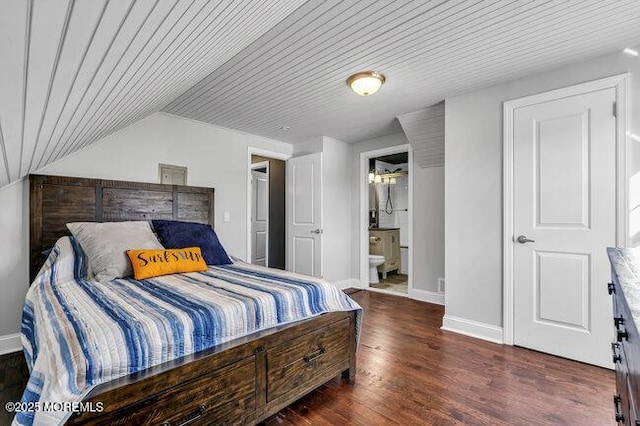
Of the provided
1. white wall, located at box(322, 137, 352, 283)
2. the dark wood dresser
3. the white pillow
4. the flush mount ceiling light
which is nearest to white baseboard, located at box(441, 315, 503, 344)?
the dark wood dresser

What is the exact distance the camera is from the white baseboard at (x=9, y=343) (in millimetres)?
2403

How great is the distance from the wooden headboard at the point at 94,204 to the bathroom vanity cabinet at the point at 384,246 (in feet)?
9.94

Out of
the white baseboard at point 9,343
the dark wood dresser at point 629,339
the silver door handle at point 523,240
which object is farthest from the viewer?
the silver door handle at point 523,240

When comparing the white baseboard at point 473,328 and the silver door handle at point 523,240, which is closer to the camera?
the silver door handle at point 523,240

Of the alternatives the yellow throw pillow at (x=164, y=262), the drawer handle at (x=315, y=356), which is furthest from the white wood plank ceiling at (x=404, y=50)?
the drawer handle at (x=315, y=356)

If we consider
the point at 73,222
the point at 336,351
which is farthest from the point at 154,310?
the point at 73,222

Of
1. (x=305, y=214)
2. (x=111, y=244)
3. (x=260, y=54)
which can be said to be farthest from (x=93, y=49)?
(x=305, y=214)

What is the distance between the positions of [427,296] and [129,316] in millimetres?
3524

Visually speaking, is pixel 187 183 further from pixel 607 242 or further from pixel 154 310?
pixel 607 242

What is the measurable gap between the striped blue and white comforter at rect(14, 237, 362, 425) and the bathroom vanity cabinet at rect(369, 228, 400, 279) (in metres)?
3.32

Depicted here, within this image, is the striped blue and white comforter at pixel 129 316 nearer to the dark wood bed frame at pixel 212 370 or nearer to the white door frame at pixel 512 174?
the dark wood bed frame at pixel 212 370

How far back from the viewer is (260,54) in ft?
7.06

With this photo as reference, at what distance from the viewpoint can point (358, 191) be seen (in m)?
4.69

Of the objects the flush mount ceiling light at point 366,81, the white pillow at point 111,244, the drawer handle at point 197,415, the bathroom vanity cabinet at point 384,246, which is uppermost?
the flush mount ceiling light at point 366,81
